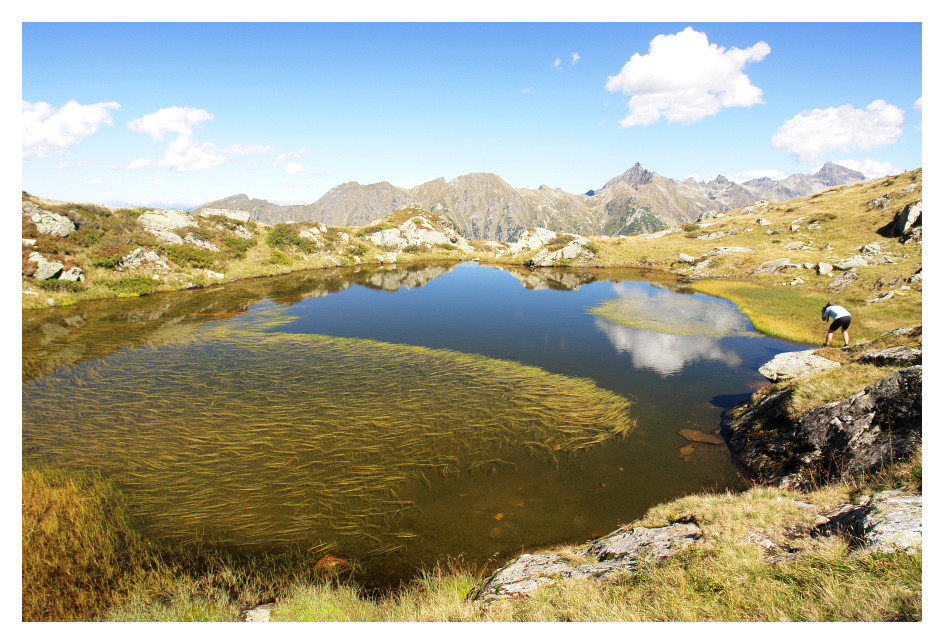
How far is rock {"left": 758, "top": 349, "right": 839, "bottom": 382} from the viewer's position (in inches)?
690

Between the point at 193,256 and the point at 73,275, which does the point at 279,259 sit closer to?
the point at 193,256

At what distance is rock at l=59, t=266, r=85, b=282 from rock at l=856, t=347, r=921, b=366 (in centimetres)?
6361

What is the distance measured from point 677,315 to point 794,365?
1703cm

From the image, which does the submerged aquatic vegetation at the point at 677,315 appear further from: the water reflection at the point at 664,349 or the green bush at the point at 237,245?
the green bush at the point at 237,245

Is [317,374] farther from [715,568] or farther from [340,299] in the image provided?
[340,299]

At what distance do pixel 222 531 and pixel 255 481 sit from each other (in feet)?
6.34

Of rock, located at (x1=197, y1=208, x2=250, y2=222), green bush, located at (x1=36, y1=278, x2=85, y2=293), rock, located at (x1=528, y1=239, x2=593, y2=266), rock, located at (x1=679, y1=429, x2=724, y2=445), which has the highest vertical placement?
rock, located at (x1=197, y1=208, x2=250, y2=222)

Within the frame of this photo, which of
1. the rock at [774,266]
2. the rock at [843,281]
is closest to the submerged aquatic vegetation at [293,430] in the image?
the rock at [843,281]

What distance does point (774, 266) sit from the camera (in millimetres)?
53594

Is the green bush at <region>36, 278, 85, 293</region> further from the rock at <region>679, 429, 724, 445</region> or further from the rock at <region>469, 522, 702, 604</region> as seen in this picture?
the rock at <region>679, 429, 724, 445</region>

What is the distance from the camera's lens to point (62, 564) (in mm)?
8406

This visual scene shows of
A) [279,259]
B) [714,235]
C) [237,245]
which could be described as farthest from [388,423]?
[714,235]

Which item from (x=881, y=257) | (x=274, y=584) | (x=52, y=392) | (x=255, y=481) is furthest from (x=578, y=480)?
(x=881, y=257)

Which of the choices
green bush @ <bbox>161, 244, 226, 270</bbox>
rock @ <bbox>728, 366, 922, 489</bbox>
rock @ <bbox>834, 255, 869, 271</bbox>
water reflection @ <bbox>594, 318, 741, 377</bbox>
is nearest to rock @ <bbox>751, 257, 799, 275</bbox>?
rock @ <bbox>834, 255, 869, 271</bbox>
